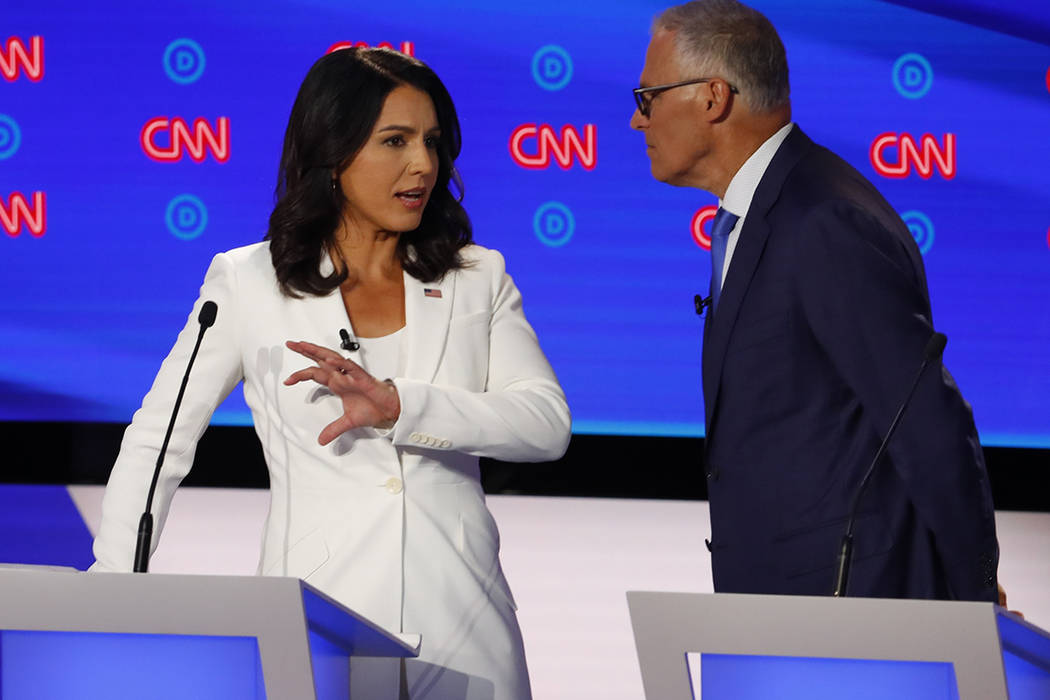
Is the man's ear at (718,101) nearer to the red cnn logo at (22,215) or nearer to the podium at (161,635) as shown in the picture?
the podium at (161,635)

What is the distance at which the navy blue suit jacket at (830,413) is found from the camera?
1.87 metres

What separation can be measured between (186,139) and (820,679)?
407 centimetres

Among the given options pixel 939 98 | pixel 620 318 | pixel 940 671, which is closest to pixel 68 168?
pixel 620 318

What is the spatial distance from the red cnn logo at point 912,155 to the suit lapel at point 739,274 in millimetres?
2917

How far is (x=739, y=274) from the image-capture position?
2061 millimetres

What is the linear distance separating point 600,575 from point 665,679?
10.6 ft

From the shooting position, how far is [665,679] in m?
1.40

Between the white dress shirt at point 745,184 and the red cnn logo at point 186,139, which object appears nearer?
the white dress shirt at point 745,184

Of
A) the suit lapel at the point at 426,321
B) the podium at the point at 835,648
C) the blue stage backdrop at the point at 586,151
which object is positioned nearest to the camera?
the podium at the point at 835,648

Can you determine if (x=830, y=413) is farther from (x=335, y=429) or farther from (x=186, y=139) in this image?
(x=186, y=139)

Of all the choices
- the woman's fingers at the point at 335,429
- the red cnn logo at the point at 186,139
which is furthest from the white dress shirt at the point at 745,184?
the red cnn logo at the point at 186,139

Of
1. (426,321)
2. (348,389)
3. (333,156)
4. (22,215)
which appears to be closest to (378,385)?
(348,389)

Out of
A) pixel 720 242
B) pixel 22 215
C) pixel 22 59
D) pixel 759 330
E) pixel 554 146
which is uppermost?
pixel 22 59

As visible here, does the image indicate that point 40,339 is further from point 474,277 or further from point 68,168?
point 474,277
